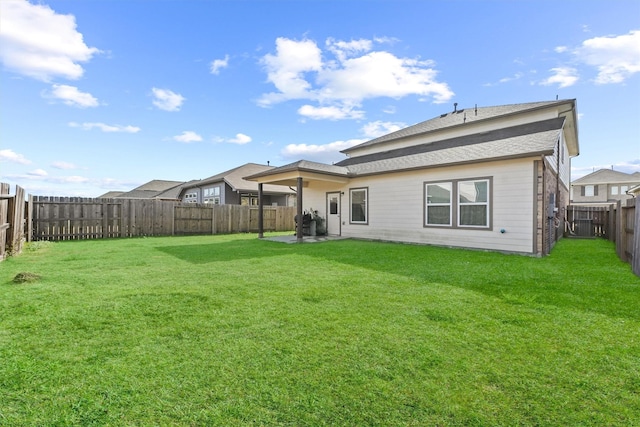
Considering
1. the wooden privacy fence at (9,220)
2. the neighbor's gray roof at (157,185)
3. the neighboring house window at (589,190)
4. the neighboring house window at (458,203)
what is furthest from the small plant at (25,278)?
the neighboring house window at (589,190)

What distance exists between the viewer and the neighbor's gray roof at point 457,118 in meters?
11.7

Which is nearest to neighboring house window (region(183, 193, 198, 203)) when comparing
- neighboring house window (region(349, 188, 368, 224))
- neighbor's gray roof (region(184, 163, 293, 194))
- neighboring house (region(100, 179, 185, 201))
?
neighbor's gray roof (region(184, 163, 293, 194))

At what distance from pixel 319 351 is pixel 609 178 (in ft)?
137

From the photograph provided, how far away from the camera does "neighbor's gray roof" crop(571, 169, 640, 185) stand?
1184 inches

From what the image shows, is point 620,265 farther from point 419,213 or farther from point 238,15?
point 238,15

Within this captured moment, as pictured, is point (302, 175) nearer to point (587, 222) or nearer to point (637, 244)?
point (637, 244)

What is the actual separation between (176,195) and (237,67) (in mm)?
19478

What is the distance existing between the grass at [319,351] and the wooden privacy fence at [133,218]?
779 cm

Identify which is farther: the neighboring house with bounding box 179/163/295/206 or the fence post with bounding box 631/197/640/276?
the neighboring house with bounding box 179/163/295/206

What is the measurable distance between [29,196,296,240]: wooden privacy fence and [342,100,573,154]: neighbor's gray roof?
684cm

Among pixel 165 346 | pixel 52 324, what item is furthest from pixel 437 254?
pixel 52 324

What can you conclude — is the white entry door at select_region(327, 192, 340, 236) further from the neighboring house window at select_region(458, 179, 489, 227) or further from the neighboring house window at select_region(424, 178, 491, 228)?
the neighboring house window at select_region(458, 179, 489, 227)

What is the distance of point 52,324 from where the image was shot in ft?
9.93

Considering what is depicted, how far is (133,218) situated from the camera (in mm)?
13203
